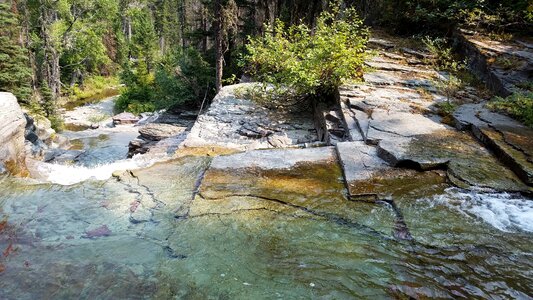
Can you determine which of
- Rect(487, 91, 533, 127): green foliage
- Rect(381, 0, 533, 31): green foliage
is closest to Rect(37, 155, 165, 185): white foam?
Rect(487, 91, 533, 127): green foliage

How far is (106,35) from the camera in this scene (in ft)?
137

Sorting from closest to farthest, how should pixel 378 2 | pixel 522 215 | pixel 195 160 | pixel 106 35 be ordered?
pixel 522 215, pixel 195 160, pixel 378 2, pixel 106 35

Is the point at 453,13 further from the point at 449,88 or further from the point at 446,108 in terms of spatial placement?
the point at 446,108

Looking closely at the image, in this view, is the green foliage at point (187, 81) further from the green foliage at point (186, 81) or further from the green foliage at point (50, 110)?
the green foliage at point (50, 110)

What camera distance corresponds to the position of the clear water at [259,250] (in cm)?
275

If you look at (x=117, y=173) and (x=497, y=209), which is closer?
(x=497, y=209)

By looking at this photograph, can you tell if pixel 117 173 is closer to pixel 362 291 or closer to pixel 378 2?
pixel 362 291

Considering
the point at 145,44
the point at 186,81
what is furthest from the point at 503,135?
the point at 145,44

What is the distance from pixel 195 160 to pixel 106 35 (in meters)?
42.8

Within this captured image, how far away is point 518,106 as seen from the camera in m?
5.88

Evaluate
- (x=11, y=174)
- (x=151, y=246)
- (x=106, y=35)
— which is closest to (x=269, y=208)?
(x=151, y=246)

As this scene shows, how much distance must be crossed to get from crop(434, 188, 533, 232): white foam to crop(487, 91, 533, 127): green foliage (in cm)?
228

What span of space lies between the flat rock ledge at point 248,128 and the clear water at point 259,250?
2610mm

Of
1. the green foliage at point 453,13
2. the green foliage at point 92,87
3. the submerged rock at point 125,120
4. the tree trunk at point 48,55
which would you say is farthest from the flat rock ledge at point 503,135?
the green foliage at point 92,87
